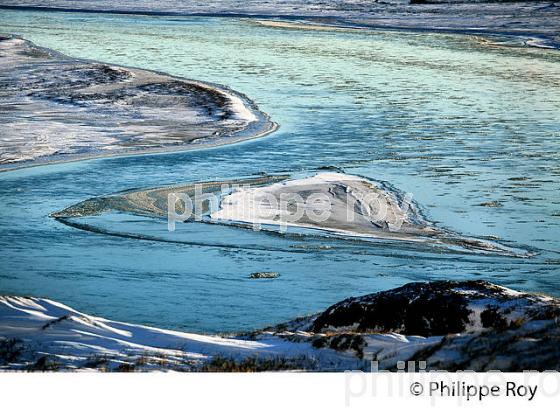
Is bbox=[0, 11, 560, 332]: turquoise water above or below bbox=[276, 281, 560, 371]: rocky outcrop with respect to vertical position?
below

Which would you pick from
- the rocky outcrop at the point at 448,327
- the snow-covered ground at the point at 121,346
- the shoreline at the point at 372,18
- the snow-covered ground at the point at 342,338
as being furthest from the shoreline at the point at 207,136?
the shoreline at the point at 372,18

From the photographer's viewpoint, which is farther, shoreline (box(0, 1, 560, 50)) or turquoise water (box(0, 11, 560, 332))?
shoreline (box(0, 1, 560, 50))

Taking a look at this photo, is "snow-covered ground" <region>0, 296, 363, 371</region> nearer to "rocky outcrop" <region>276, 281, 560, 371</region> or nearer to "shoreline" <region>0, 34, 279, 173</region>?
"rocky outcrop" <region>276, 281, 560, 371</region>

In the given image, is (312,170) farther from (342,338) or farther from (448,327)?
(342,338)

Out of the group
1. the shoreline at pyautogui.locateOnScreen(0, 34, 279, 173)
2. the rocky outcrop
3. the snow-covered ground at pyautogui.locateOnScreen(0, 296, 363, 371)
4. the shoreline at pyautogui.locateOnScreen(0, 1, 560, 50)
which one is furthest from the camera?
the shoreline at pyautogui.locateOnScreen(0, 1, 560, 50)

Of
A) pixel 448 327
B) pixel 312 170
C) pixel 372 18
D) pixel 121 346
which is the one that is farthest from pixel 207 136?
pixel 372 18

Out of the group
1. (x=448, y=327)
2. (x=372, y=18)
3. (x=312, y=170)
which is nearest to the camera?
(x=448, y=327)

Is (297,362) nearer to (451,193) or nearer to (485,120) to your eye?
(451,193)

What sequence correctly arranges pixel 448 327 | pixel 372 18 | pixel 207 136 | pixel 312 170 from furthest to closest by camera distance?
pixel 372 18, pixel 207 136, pixel 312 170, pixel 448 327

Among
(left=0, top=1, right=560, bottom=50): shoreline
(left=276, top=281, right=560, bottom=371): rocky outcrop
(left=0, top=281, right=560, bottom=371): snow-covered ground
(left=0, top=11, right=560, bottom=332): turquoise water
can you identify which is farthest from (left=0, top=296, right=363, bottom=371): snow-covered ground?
(left=0, top=1, right=560, bottom=50): shoreline
